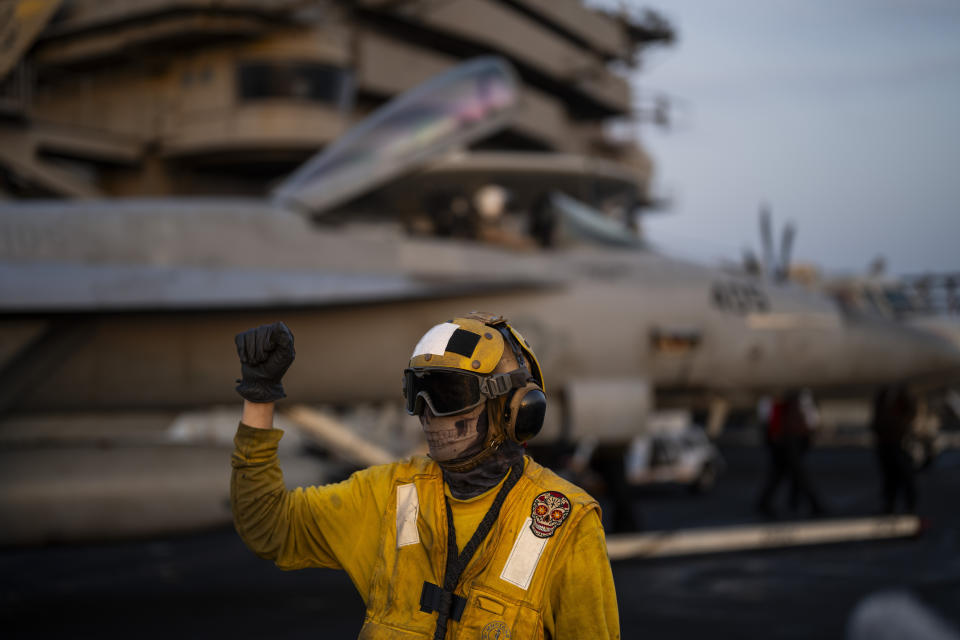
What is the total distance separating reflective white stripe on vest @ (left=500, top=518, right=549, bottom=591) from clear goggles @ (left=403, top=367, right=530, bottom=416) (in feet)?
1.19

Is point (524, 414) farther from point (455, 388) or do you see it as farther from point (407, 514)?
point (407, 514)

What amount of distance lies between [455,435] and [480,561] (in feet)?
1.05

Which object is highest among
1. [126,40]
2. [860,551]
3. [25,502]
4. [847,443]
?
[126,40]

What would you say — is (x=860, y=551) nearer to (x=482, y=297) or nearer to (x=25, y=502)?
(x=482, y=297)

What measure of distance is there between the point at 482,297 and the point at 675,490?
7834 millimetres

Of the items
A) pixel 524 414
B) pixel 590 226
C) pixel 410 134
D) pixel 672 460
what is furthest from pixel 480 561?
pixel 672 460

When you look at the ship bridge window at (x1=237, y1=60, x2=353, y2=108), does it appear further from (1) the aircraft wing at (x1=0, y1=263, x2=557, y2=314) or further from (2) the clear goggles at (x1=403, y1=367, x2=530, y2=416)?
(2) the clear goggles at (x1=403, y1=367, x2=530, y2=416)

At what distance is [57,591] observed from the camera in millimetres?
6492

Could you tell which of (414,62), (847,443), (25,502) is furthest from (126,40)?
(847,443)

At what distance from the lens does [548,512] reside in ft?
6.15

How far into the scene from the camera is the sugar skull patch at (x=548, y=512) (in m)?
1.85

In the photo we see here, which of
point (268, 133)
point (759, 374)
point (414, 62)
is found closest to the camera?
point (759, 374)

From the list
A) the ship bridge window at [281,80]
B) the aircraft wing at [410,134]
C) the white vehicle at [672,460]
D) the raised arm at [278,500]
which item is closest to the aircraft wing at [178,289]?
the aircraft wing at [410,134]

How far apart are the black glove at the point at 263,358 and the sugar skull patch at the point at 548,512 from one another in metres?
0.67
